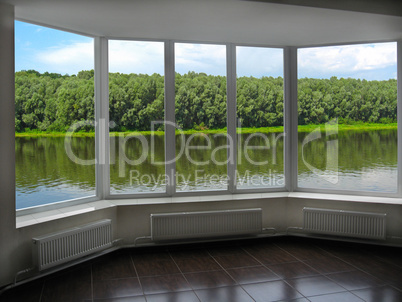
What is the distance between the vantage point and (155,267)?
4.36m

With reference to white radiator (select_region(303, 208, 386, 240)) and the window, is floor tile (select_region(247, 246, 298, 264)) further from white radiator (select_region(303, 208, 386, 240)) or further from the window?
the window

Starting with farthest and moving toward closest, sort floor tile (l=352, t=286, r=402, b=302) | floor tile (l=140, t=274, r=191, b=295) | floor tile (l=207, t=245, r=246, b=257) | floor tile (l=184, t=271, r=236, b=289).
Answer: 1. floor tile (l=207, t=245, r=246, b=257)
2. floor tile (l=184, t=271, r=236, b=289)
3. floor tile (l=140, t=274, r=191, b=295)
4. floor tile (l=352, t=286, r=402, b=302)

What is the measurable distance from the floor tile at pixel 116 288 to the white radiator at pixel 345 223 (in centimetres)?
250

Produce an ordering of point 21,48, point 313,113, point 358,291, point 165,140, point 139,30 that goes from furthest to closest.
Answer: point 313,113
point 165,140
point 139,30
point 21,48
point 358,291

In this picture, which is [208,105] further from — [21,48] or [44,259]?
[44,259]

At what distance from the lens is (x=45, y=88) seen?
4.52 m

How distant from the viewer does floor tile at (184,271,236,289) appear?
3859mm

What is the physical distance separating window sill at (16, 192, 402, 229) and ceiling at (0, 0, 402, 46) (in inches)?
83.6

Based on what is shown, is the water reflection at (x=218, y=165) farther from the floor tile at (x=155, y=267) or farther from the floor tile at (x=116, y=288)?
the floor tile at (x=116, y=288)

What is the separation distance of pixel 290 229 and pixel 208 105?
207 cm

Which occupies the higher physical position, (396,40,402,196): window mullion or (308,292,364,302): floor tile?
(396,40,402,196): window mullion

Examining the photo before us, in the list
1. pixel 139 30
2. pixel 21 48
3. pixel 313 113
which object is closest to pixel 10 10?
pixel 21 48

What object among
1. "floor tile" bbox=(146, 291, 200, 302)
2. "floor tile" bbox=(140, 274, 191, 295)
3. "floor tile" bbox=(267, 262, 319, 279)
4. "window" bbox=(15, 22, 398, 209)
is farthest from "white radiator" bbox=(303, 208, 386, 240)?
"floor tile" bbox=(146, 291, 200, 302)

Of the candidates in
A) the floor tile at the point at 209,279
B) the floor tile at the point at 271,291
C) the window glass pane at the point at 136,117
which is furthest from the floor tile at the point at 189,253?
the floor tile at the point at 271,291
